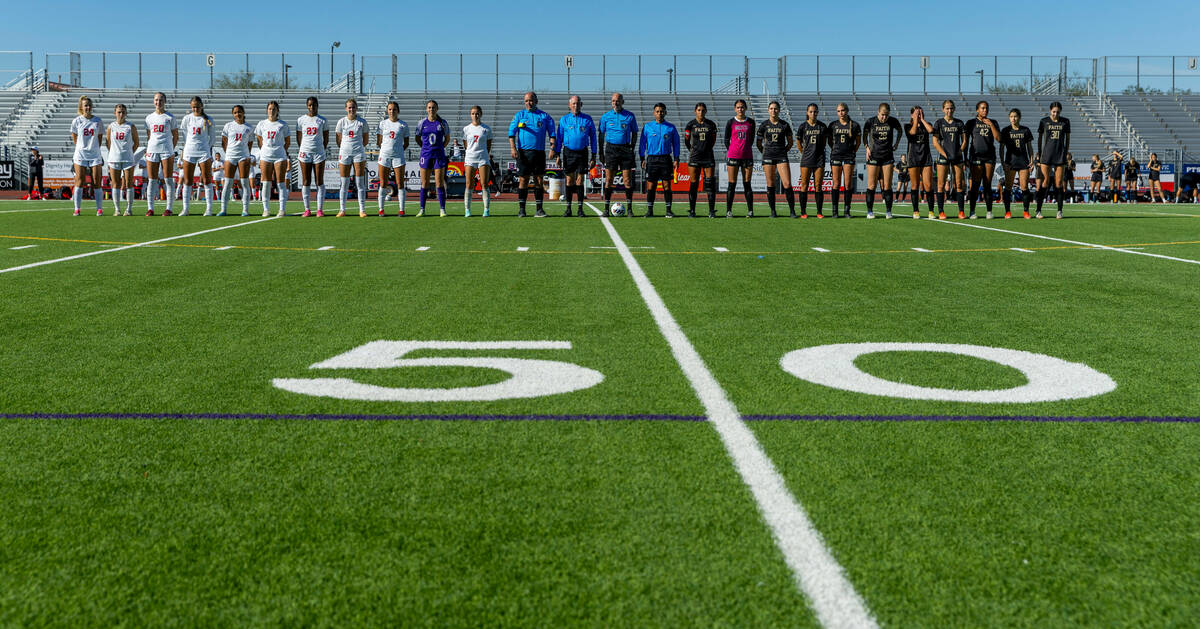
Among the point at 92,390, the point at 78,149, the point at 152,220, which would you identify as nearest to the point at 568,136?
the point at 152,220

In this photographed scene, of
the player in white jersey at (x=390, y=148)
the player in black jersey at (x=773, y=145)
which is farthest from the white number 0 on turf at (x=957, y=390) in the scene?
the player in white jersey at (x=390, y=148)

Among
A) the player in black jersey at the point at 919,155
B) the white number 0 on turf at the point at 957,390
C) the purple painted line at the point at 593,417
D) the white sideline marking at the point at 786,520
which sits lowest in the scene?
the white sideline marking at the point at 786,520

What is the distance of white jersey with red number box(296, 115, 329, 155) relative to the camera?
18656 millimetres

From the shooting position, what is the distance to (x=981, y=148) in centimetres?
1848

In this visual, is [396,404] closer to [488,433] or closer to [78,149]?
[488,433]

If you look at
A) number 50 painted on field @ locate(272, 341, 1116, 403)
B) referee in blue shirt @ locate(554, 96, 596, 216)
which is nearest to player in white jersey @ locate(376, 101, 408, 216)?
referee in blue shirt @ locate(554, 96, 596, 216)

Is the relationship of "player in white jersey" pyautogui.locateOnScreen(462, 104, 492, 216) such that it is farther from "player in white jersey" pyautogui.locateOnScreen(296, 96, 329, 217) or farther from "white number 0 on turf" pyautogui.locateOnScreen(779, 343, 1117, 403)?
"white number 0 on turf" pyautogui.locateOnScreen(779, 343, 1117, 403)

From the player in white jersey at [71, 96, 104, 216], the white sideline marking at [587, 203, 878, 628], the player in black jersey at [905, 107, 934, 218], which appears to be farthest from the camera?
the player in white jersey at [71, 96, 104, 216]

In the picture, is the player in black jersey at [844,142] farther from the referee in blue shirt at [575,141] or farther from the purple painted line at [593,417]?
the purple painted line at [593,417]

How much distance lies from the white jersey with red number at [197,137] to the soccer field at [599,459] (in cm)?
1240

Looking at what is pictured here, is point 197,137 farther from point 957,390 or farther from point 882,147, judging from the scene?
point 957,390

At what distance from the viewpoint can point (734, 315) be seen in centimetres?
637

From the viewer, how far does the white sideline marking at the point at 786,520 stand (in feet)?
7.13

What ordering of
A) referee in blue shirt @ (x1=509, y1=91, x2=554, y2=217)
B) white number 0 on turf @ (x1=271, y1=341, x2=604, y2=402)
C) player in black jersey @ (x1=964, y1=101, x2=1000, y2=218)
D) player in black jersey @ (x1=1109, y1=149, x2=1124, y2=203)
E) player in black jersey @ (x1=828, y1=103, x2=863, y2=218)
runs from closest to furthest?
white number 0 on turf @ (x1=271, y1=341, x2=604, y2=402), player in black jersey @ (x1=964, y1=101, x2=1000, y2=218), player in black jersey @ (x1=828, y1=103, x2=863, y2=218), referee in blue shirt @ (x1=509, y1=91, x2=554, y2=217), player in black jersey @ (x1=1109, y1=149, x2=1124, y2=203)
